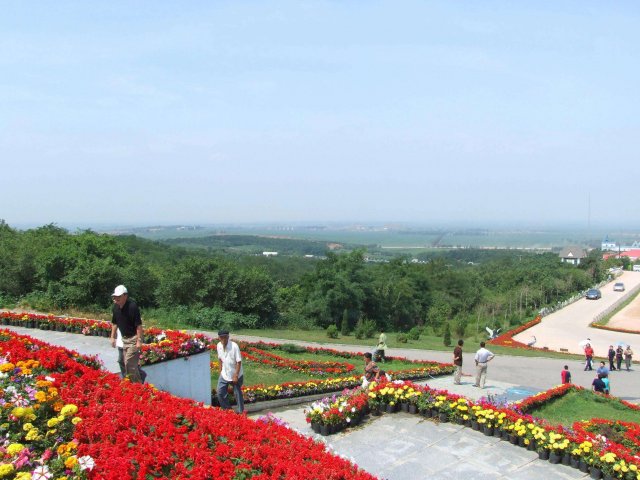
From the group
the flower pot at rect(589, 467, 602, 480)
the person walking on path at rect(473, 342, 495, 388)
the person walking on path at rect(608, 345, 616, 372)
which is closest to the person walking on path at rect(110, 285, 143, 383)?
the flower pot at rect(589, 467, 602, 480)

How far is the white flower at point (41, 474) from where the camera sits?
3.96m

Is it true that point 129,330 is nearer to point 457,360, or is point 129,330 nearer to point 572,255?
point 457,360

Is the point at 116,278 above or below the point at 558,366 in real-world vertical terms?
above

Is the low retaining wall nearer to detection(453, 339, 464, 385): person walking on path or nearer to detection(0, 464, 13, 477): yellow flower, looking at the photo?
detection(0, 464, 13, 477): yellow flower

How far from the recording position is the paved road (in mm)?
29453

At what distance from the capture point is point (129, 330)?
7.25 metres

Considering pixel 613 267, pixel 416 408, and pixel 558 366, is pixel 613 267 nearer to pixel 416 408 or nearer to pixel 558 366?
pixel 558 366

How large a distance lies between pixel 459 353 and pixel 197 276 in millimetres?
18327

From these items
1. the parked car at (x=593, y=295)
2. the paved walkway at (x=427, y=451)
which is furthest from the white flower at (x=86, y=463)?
the parked car at (x=593, y=295)

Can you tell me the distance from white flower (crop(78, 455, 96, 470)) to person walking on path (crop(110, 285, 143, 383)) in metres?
3.00

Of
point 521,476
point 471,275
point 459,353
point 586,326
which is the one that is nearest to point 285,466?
point 521,476

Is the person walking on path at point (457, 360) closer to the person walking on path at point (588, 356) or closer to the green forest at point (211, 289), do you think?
the person walking on path at point (588, 356)

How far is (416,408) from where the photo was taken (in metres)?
8.90

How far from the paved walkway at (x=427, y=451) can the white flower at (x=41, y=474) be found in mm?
3459
